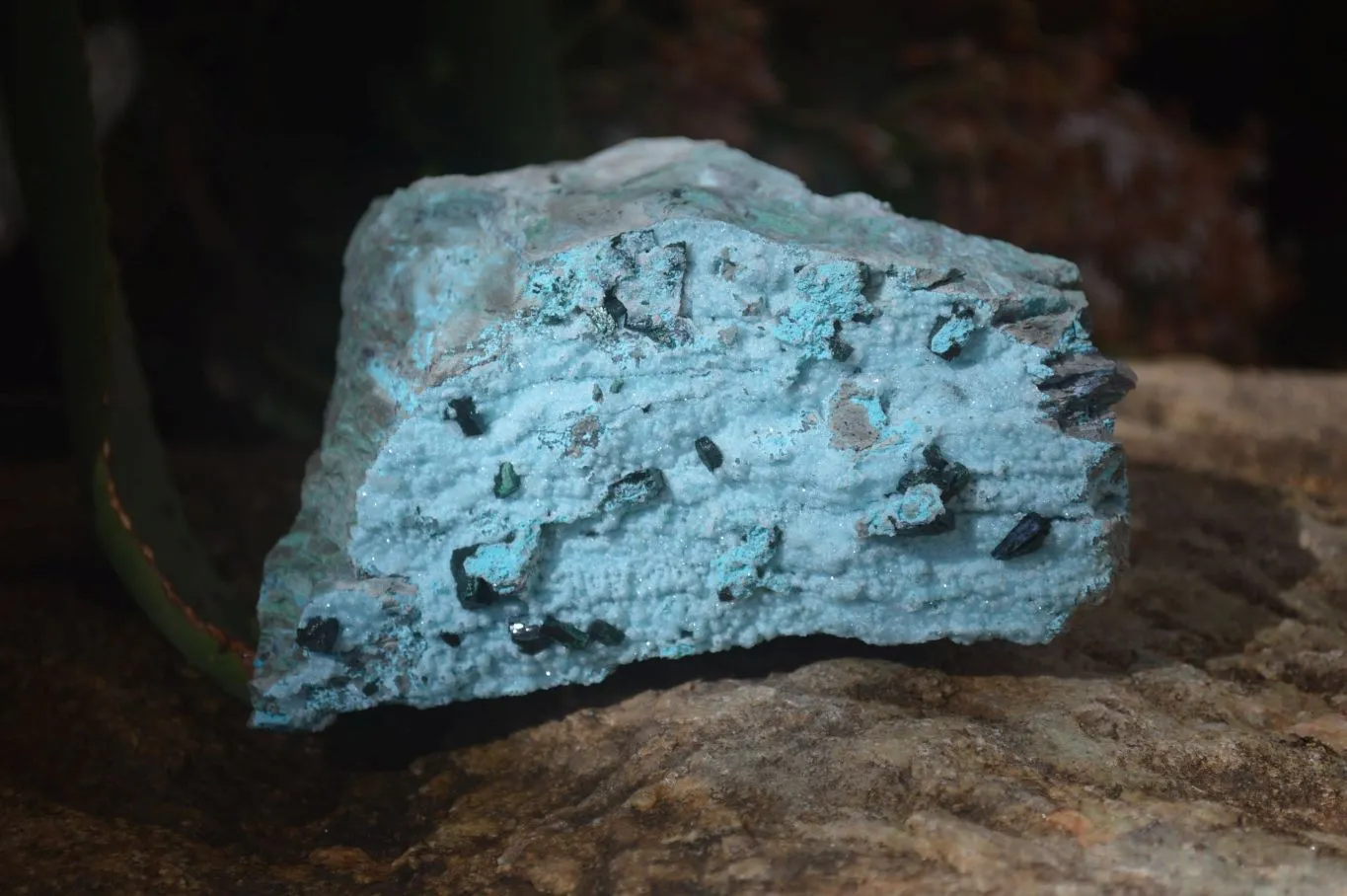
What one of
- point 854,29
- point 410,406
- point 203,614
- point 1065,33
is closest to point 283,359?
point 203,614

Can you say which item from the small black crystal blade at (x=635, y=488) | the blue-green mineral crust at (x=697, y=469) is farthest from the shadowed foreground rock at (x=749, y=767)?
the small black crystal blade at (x=635, y=488)

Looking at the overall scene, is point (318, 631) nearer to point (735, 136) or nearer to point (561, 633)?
point (561, 633)

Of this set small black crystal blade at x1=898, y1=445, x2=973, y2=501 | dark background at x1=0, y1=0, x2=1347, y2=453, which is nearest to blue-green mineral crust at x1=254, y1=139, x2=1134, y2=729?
small black crystal blade at x1=898, y1=445, x2=973, y2=501

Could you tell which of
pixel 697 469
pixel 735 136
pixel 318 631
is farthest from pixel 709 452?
pixel 735 136

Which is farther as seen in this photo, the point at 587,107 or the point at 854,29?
the point at 854,29

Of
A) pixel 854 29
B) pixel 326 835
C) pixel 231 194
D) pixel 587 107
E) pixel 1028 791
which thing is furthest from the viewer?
pixel 854 29

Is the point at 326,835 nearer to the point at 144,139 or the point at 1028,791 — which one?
the point at 1028,791
